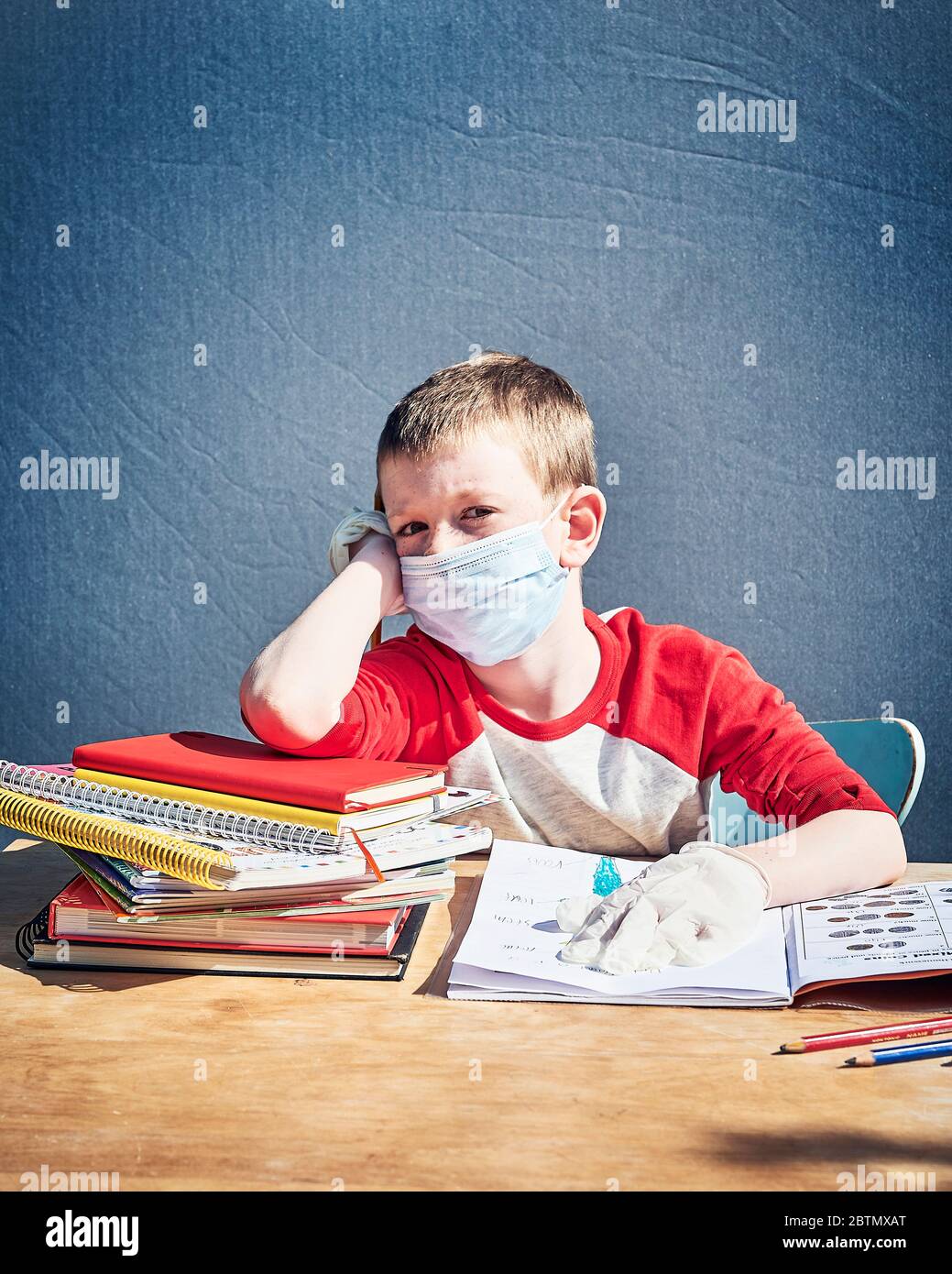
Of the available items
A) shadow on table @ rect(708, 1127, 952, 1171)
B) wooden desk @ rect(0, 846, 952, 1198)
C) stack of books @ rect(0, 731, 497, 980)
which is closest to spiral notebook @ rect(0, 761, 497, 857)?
stack of books @ rect(0, 731, 497, 980)

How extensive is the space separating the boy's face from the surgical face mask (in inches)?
0.7

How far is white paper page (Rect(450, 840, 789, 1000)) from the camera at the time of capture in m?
0.78

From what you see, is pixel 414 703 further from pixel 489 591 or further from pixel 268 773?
pixel 268 773

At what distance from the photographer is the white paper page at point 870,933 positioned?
78cm

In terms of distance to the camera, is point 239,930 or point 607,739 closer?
point 239,930

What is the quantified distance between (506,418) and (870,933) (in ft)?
2.34

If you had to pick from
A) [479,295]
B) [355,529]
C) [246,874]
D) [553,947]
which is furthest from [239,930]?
[479,295]

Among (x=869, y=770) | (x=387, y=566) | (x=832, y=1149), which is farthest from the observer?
(x=869, y=770)

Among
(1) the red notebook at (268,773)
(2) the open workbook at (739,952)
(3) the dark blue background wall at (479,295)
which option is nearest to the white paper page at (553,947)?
(2) the open workbook at (739,952)

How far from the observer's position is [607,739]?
4.30ft

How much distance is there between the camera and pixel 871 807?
106cm

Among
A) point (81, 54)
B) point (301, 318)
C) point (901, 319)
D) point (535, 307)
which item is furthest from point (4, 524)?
point (901, 319)

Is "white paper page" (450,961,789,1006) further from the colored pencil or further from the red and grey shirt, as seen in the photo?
the red and grey shirt

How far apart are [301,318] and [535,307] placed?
0.43 metres
